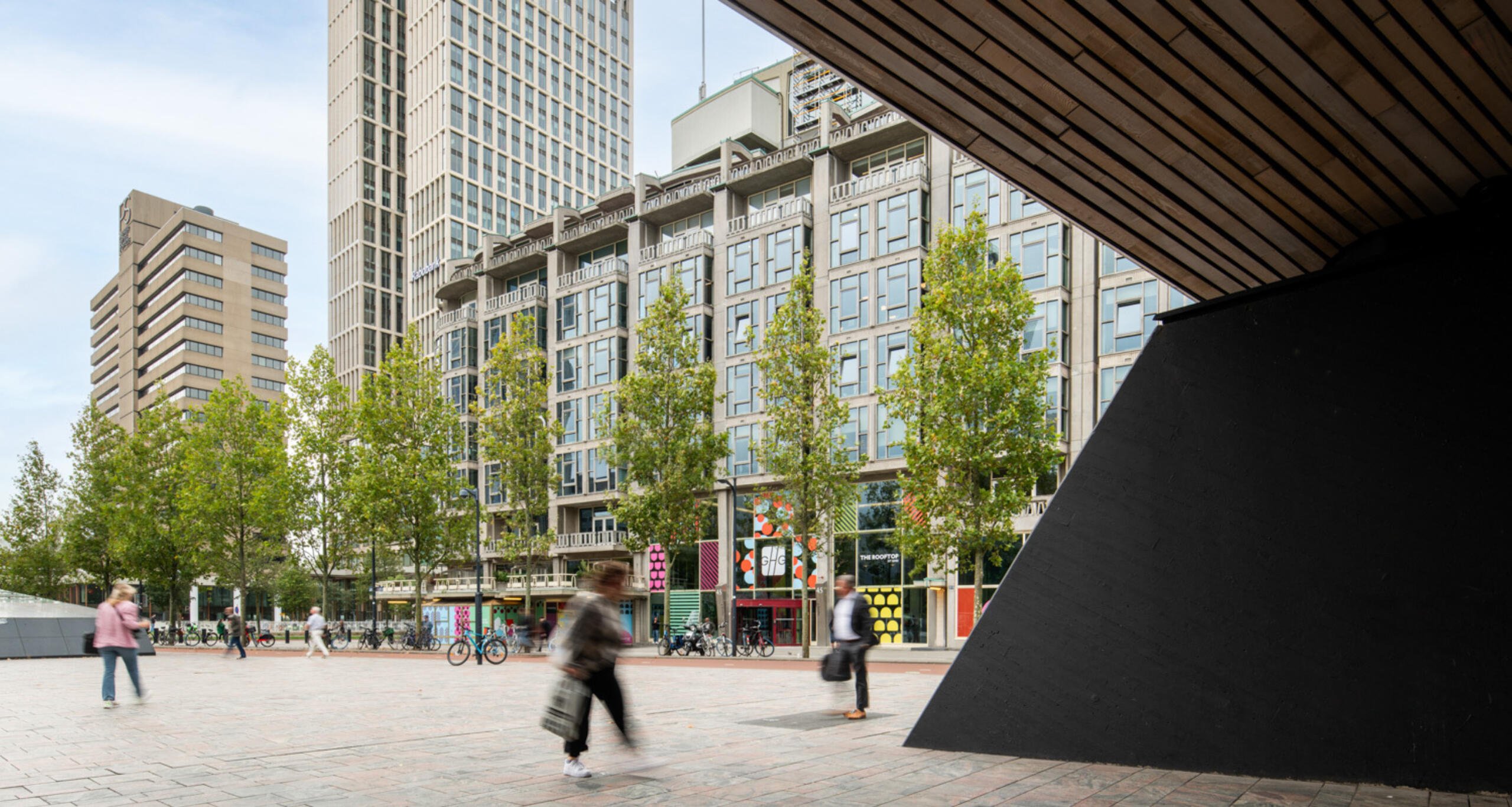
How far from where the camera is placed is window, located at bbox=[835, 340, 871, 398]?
124 ft

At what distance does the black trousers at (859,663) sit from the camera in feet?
33.9

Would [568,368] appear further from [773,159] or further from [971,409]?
[971,409]

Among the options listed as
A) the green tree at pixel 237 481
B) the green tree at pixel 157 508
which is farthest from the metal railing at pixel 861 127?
the green tree at pixel 157 508

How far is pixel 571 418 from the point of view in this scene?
161ft

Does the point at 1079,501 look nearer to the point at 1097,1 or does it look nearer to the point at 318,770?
the point at 1097,1

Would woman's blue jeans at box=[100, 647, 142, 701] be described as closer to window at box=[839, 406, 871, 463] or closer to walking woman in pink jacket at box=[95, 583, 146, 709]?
walking woman in pink jacket at box=[95, 583, 146, 709]

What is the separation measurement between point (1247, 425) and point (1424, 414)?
1.07 metres

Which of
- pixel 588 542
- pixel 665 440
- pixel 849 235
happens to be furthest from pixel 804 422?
pixel 588 542

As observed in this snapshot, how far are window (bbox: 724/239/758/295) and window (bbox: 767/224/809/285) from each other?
2.89 ft

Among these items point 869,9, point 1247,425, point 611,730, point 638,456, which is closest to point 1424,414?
point 1247,425

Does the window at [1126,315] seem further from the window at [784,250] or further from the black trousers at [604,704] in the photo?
the black trousers at [604,704]

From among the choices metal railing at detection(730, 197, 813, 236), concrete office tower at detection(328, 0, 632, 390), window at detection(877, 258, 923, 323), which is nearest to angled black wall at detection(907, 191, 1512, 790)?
window at detection(877, 258, 923, 323)

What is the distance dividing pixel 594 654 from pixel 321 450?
37.2 meters

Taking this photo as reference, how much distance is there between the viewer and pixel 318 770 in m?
7.28
